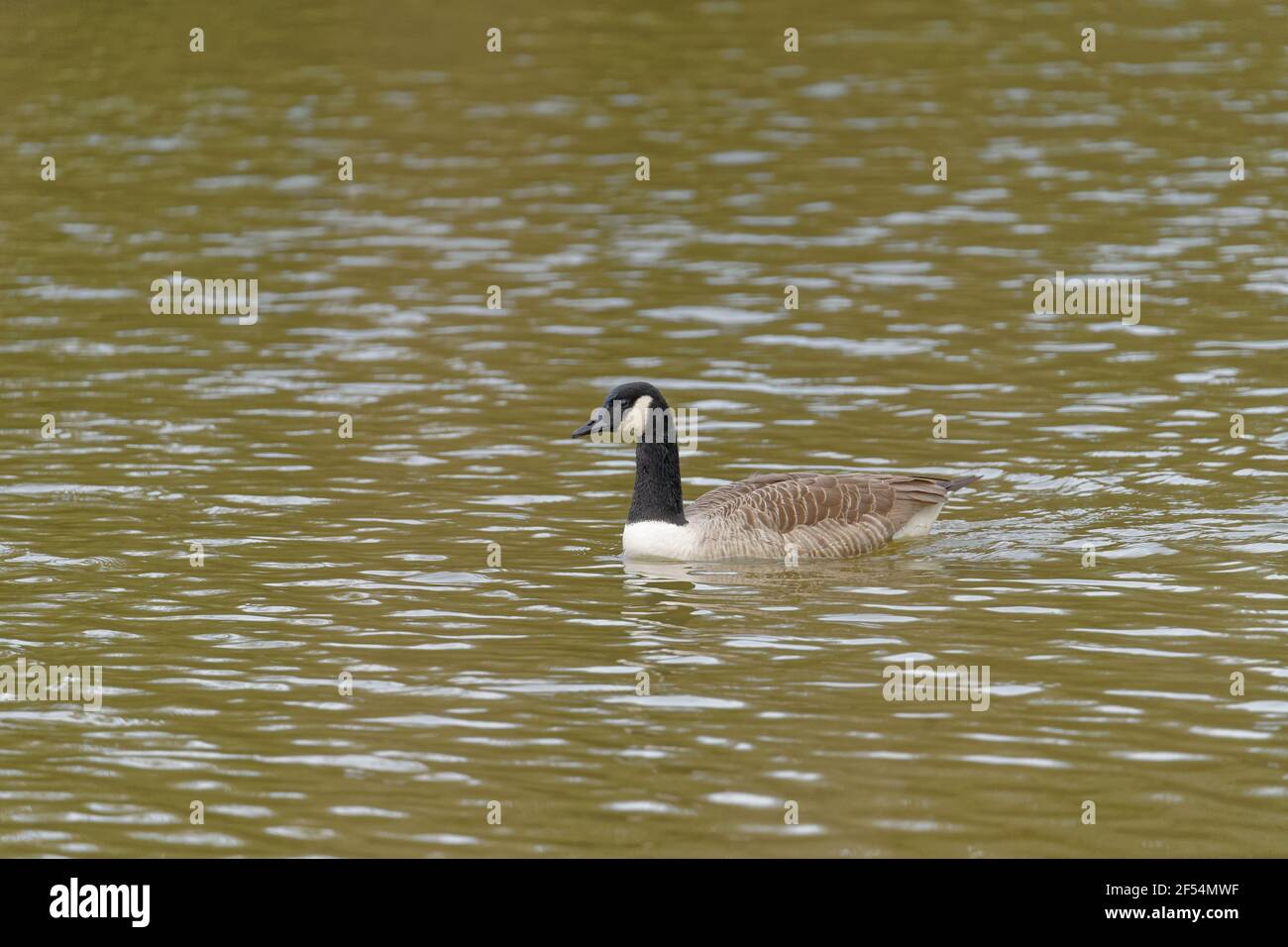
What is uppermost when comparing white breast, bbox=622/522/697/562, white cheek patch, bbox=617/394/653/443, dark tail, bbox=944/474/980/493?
white cheek patch, bbox=617/394/653/443

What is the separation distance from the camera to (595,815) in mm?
12766

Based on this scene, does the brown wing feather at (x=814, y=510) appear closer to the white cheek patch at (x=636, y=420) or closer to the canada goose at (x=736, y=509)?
the canada goose at (x=736, y=509)

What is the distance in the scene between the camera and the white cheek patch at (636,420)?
61.8 feet

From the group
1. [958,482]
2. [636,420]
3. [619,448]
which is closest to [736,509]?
[636,420]

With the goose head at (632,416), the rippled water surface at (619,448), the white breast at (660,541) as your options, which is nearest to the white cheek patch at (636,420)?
the goose head at (632,416)

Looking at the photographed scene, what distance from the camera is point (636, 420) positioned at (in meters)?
18.9

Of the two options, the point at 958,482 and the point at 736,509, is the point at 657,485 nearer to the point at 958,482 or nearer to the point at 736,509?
the point at 736,509

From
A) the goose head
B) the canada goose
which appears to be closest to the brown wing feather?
the canada goose

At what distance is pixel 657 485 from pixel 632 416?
67cm

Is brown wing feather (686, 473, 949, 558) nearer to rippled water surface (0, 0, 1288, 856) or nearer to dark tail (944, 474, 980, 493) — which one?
dark tail (944, 474, 980, 493)

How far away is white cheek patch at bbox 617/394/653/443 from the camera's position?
18844 millimetres

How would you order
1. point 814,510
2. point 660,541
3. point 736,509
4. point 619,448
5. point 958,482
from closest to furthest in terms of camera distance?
point 660,541
point 736,509
point 814,510
point 958,482
point 619,448
